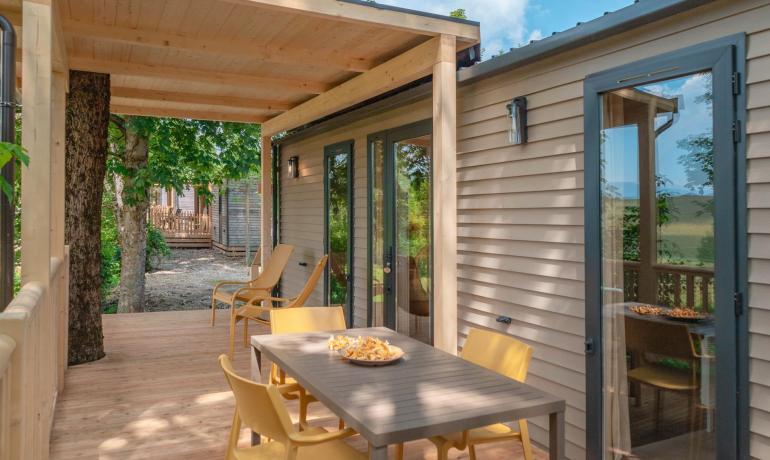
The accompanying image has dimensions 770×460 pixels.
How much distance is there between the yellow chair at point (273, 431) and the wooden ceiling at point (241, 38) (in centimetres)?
236

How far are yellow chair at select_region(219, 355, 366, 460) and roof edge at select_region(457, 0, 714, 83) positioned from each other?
7.83ft

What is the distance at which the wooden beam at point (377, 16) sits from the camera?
3.66m

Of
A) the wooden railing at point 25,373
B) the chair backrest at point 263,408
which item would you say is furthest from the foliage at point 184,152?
the chair backrest at point 263,408

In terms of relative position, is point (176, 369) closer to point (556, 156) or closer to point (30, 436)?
point (30, 436)

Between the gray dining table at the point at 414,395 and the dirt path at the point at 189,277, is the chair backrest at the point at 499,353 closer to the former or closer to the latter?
the gray dining table at the point at 414,395

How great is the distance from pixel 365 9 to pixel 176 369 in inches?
139

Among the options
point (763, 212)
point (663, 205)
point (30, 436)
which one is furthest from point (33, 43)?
point (763, 212)

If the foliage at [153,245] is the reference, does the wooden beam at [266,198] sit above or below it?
above

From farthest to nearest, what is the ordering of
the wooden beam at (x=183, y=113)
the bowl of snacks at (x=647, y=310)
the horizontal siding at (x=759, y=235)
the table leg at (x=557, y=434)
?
1. the wooden beam at (x=183, y=113)
2. the bowl of snacks at (x=647, y=310)
3. the horizontal siding at (x=759, y=235)
4. the table leg at (x=557, y=434)

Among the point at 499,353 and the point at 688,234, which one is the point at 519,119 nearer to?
the point at 688,234

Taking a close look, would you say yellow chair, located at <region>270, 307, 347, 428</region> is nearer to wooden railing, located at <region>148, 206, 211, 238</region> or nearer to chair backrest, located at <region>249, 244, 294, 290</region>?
chair backrest, located at <region>249, 244, 294, 290</region>

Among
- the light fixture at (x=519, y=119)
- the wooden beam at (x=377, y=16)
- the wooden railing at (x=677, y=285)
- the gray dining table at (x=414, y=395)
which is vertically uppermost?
the wooden beam at (x=377, y=16)

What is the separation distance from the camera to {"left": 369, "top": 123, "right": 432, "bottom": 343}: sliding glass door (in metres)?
5.14

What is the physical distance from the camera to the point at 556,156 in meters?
3.64
